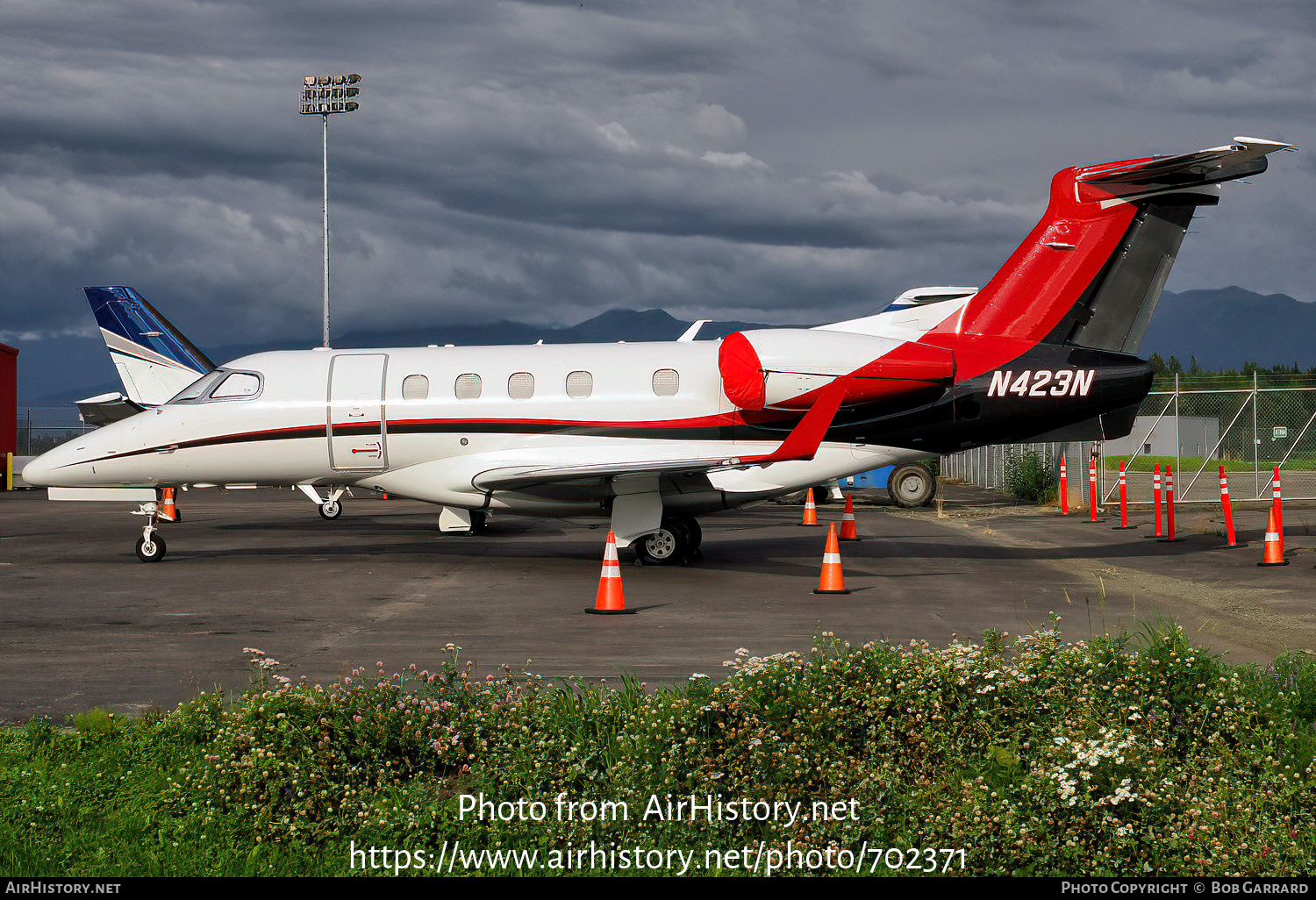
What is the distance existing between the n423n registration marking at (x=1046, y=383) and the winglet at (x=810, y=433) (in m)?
2.77

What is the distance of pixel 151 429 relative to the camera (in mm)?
17266

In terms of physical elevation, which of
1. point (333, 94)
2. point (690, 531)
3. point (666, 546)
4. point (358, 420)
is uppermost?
point (333, 94)

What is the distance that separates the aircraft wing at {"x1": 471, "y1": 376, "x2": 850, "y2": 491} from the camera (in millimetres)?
13875

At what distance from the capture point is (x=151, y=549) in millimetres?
17328

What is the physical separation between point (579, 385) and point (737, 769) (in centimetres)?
1162

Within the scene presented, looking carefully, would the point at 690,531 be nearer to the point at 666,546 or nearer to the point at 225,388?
the point at 666,546

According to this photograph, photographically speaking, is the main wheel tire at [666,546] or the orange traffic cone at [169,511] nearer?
the main wheel tire at [666,546]

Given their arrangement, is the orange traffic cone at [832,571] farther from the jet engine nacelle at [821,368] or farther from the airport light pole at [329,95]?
the airport light pole at [329,95]

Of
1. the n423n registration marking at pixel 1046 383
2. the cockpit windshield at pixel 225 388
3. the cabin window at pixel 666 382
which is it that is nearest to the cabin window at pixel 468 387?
the cabin window at pixel 666 382

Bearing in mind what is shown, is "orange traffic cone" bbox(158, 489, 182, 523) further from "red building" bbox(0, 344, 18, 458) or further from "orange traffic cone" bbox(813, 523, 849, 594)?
"red building" bbox(0, 344, 18, 458)

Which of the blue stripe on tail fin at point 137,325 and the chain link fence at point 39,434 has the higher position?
the blue stripe on tail fin at point 137,325

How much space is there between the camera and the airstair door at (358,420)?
1689cm

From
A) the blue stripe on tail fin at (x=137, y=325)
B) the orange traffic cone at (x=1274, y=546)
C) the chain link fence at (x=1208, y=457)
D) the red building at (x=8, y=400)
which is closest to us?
the orange traffic cone at (x=1274, y=546)

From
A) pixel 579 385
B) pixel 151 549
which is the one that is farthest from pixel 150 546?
pixel 579 385
